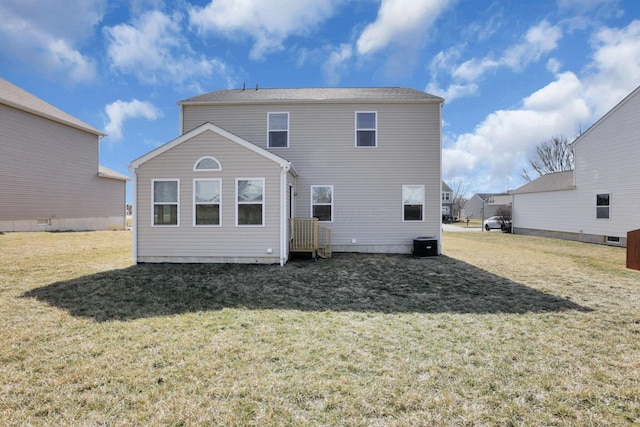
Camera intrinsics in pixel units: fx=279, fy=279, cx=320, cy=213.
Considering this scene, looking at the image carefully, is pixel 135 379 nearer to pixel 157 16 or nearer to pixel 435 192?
pixel 435 192

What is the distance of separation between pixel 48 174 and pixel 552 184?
101 feet

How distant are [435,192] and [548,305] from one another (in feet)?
20.3

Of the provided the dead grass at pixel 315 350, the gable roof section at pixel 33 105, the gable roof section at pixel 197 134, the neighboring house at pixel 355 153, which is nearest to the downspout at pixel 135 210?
the gable roof section at pixel 197 134

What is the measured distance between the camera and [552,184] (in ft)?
58.5

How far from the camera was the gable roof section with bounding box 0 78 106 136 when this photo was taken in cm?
1447

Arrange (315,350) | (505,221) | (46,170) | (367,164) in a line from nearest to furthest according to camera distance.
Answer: (315,350)
(367,164)
(46,170)
(505,221)

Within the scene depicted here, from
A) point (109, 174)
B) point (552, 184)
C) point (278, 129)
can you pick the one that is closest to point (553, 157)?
point (552, 184)

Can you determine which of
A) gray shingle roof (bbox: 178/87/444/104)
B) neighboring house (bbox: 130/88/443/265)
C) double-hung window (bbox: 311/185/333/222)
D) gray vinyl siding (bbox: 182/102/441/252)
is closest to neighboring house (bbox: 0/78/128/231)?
neighboring house (bbox: 130/88/443/265)

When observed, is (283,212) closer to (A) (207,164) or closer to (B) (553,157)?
(A) (207,164)

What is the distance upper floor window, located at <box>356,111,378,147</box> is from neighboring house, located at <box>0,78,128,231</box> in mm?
17531

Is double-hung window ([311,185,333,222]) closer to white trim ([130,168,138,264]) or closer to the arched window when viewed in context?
the arched window

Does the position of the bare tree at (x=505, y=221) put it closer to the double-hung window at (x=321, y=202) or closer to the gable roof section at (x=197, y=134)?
the double-hung window at (x=321, y=202)

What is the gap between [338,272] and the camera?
784cm

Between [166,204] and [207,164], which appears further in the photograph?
[166,204]
